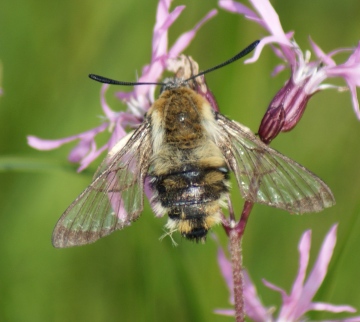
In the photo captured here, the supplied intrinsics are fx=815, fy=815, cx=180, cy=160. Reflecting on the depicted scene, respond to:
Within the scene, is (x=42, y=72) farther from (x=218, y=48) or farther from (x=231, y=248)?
(x=231, y=248)

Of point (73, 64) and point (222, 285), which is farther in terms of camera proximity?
point (73, 64)

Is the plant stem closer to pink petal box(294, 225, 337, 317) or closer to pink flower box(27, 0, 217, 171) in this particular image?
pink petal box(294, 225, 337, 317)

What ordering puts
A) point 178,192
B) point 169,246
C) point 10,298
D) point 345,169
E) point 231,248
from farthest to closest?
point 345,169 < point 10,298 < point 169,246 < point 231,248 < point 178,192

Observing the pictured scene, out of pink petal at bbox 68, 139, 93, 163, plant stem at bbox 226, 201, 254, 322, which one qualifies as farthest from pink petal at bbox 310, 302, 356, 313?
pink petal at bbox 68, 139, 93, 163

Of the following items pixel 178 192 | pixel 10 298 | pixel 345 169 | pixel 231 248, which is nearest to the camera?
pixel 178 192

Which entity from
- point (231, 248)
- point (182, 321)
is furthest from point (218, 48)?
point (231, 248)

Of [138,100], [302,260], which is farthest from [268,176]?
[138,100]

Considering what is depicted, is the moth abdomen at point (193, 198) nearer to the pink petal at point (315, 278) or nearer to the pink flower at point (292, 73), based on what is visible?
the pink flower at point (292, 73)

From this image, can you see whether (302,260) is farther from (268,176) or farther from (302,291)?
(268,176)
